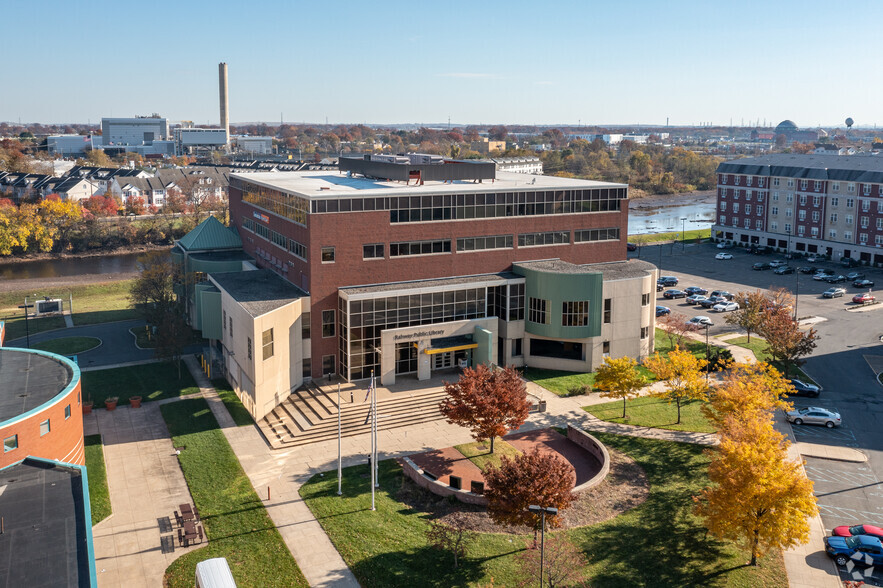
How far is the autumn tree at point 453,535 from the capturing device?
33.3 metres

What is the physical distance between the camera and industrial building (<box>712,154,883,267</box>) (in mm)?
103250

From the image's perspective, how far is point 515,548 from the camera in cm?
3394

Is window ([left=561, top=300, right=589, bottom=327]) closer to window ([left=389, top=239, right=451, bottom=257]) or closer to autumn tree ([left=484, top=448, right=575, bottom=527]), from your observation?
window ([left=389, top=239, right=451, bottom=257])

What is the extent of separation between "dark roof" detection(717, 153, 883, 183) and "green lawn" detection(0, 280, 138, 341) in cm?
9298

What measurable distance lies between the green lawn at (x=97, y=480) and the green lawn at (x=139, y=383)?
6.76 m

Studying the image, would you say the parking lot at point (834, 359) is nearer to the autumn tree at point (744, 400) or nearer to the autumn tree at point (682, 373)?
the autumn tree at point (744, 400)

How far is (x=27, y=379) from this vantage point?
39.9 m

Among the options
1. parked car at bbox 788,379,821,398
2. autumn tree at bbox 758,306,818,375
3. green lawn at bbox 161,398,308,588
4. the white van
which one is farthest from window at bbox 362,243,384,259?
parked car at bbox 788,379,821,398

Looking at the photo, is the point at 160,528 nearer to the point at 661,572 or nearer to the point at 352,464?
the point at 352,464

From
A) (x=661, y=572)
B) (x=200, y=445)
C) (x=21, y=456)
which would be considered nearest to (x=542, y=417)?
(x=661, y=572)

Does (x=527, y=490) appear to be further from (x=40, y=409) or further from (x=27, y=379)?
(x=27, y=379)

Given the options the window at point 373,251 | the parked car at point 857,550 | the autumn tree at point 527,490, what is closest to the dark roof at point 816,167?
the window at point 373,251

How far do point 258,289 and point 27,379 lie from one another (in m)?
18.2

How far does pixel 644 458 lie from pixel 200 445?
2570 cm
